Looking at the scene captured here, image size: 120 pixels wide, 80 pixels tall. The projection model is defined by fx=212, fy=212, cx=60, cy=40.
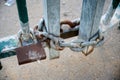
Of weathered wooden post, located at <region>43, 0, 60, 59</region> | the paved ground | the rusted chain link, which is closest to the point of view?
weathered wooden post, located at <region>43, 0, 60, 59</region>

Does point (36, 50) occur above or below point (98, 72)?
above

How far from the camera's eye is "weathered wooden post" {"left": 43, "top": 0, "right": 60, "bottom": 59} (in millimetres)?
820

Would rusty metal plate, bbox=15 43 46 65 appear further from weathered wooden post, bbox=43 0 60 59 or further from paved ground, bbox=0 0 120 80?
paved ground, bbox=0 0 120 80

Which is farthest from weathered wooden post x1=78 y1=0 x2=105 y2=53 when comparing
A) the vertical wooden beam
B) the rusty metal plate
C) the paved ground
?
the paved ground

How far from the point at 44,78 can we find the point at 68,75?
0.16m

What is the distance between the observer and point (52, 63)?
149 cm

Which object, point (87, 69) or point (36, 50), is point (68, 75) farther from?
point (36, 50)

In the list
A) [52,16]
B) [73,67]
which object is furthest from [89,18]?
[73,67]

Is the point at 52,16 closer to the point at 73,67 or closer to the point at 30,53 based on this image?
the point at 30,53

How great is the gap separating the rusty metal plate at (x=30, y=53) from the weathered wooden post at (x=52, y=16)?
9cm

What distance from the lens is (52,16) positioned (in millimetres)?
879

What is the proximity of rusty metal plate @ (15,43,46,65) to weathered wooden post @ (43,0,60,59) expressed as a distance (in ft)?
0.31

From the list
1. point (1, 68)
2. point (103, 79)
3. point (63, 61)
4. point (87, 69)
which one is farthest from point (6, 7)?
point (103, 79)

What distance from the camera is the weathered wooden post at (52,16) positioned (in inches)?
32.3
